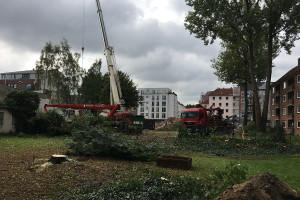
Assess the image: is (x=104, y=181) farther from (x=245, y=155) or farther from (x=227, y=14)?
(x=227, y=14)

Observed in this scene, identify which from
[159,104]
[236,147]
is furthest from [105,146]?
[159,104]

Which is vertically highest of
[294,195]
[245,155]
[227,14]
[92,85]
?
[227,14]

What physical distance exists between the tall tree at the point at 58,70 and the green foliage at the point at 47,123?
15.8 metres

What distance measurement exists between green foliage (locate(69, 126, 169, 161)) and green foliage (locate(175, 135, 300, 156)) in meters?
6.62

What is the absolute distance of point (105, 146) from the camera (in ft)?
36.2

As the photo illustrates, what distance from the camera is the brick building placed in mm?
50594

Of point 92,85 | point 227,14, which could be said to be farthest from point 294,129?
point 92,85

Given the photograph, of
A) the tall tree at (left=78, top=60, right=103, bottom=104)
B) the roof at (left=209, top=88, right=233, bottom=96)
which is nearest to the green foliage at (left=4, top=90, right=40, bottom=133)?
the tall tree at (left=78, top=60, right=103, bottom=104)

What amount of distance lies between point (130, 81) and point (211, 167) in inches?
1709

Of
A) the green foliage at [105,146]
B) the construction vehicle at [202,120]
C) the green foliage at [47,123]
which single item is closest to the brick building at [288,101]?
the construction vehicle at [202,120]

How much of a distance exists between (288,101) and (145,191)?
57.7 m

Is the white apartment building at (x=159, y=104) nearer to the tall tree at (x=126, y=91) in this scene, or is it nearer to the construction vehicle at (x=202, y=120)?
the tall tree at (x=126, y=91)

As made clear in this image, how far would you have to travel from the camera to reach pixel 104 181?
723 centimetres

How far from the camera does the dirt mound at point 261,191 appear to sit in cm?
404
